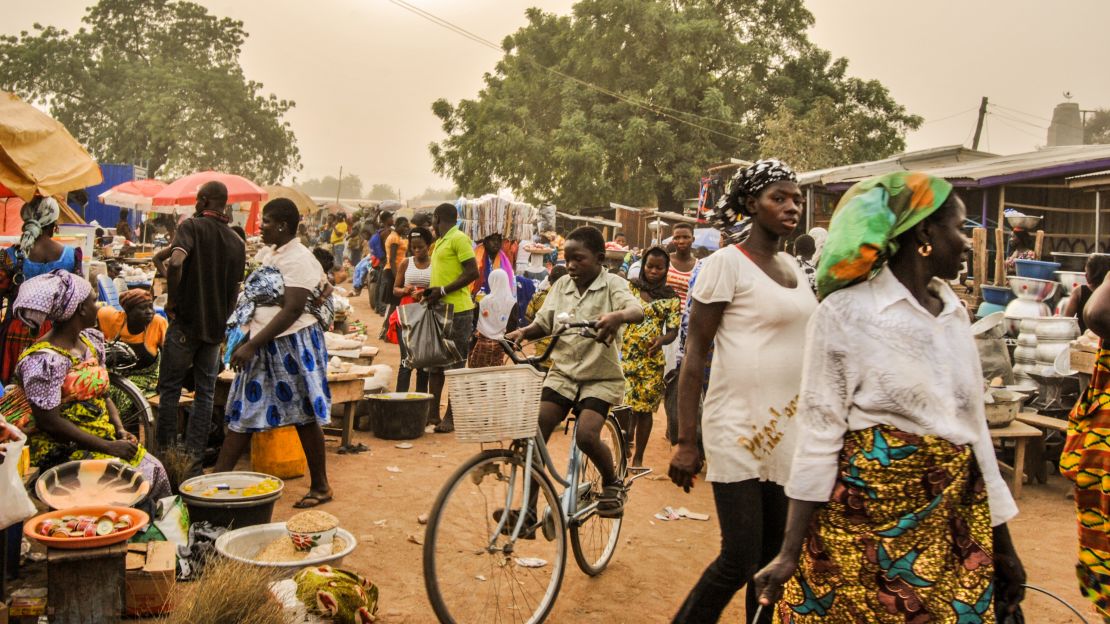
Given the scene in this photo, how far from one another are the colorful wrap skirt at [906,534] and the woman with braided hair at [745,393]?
0.79 metres

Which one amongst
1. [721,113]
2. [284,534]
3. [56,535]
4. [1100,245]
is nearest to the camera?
[56,535]

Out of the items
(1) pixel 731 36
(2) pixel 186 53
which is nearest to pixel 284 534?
(1) pixel 731 36

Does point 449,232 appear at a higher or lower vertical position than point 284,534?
higher

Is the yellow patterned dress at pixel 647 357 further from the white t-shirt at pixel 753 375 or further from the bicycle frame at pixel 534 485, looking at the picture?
the white t-shirt at pixel 753 375

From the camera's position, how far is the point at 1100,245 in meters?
15.1

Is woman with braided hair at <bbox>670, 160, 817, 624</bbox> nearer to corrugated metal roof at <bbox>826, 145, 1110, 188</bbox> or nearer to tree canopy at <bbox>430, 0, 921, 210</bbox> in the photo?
corrugated metal roof at <bbox>826, 145, 1110, 188</bbox>

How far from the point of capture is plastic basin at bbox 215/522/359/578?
4.32 metres

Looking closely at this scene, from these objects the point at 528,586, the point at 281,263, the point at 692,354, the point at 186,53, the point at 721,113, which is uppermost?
the point at 186,53

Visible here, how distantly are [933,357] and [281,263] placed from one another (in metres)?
4.27

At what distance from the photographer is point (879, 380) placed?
2.35 meters

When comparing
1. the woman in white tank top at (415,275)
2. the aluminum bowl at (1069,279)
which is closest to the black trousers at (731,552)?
the woman in white tank top at (415,275)

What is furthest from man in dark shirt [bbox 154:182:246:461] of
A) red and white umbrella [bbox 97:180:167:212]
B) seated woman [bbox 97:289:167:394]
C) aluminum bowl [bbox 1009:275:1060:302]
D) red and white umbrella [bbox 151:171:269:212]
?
red and white umbrella [bbox 97:180:167:212]

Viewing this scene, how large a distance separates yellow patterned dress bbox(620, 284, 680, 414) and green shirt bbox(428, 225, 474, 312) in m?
1.64

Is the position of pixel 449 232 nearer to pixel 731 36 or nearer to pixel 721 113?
pixel 721 113
